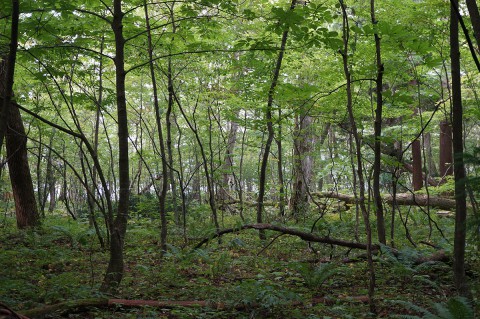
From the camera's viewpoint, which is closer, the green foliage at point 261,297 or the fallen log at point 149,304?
Result: the fallen log at point 149,304

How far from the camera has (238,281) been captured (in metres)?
5.59

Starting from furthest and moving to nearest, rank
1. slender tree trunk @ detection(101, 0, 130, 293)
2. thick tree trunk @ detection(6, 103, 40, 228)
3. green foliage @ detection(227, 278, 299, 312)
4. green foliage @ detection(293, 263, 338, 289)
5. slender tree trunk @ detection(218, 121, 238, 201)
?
1. slender tree trunk @ detection(218, 121, 238, 201)
2. thick tree trunk @ detection(6, 103, 40, 228)
3. green foliage @ detection(293, 263, 338, 289)
4. slender tree trunk @ detection(101, 0, 130, 293)
5. green foliage @ detection(227, 278, 299, 312)

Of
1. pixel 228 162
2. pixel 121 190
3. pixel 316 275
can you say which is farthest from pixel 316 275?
pixel 228 162

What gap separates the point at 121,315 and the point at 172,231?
20.2 ft

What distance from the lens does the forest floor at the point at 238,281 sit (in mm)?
4219

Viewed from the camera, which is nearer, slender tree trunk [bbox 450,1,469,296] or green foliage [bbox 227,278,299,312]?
slender tree trunk [bbox 450,1,469,296]

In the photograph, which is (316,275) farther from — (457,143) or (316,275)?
(457,143)

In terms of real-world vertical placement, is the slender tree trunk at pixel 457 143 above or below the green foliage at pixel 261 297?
above

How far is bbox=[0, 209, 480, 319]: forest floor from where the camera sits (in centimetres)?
422

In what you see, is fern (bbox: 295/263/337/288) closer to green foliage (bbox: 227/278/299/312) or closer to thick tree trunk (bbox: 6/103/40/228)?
green foliage (bbox: 227/278/299/312)

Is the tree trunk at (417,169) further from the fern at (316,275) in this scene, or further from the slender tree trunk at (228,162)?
the fern at (316,275)

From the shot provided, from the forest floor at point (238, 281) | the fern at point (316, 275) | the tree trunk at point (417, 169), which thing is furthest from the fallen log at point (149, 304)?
the tree trunk at point (417, 169)

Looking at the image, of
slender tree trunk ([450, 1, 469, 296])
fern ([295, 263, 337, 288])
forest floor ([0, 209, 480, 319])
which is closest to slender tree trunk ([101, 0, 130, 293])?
forest floor ([0, 209, 480, 319])

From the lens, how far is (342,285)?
548 cm
